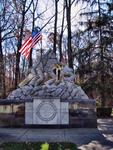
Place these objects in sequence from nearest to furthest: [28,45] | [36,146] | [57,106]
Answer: [36,146] → [57,106] → [28,45]

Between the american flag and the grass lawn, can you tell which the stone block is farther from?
the grass lawn

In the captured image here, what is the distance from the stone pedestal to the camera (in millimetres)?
16875

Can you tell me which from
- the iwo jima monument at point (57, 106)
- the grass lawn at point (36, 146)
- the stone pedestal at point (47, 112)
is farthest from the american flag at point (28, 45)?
the grass lawn at point (36, 146)

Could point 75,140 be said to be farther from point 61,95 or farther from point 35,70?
point 35,70

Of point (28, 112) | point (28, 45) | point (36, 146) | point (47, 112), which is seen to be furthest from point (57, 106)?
point (36, 146)

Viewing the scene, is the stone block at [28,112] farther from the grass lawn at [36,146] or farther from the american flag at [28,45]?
the grass lawn at [36,146]

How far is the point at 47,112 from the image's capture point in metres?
17.0

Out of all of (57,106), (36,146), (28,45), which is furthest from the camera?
(28,45)

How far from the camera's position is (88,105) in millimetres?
17031

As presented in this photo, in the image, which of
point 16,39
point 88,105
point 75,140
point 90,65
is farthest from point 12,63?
point 75,140

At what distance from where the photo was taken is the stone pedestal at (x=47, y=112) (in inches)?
664

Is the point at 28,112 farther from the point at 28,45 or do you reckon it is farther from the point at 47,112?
the point at 28,45

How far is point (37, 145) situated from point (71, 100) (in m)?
6.57

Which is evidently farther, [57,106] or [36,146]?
[57,106]
